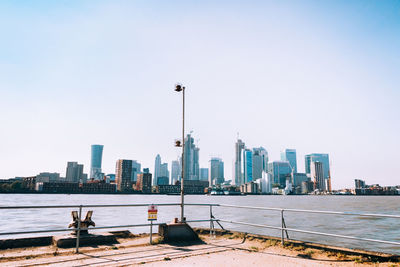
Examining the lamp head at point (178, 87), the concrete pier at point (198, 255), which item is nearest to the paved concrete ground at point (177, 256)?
the concrete pier at point (198, 255)

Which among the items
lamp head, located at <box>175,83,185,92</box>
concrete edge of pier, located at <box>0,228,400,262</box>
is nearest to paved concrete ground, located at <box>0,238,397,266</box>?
concrete edge of pier, located at <box>0,228,400,262</box>

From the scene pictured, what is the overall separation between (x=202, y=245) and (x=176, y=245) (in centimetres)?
101

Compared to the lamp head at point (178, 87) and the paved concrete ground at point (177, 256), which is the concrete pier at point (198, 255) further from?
the lamp head at point (178, 87)

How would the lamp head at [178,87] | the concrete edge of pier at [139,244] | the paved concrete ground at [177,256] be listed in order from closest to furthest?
the paved concrete ground at [177,256], the concrete edge of pier at [139,244], the lamp head at [178,87]

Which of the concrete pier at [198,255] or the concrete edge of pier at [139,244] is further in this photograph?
the concrete edge of pier at [139,244]

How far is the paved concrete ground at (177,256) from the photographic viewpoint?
7973mm

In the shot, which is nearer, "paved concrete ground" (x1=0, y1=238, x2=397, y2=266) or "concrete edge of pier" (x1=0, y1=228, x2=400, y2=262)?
"paved concrete ground" (x1=0, y1=238, x2=397, y2=266)

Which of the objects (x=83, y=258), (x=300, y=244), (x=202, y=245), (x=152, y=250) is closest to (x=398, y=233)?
(x=300, y=244)

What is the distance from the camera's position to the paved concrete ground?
7.97 m

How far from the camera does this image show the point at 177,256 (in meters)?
8.73

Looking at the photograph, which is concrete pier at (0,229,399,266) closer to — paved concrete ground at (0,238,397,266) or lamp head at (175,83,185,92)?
paved concrete ground at (0,238,397,266)

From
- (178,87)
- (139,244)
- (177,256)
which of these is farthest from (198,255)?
(178,87)

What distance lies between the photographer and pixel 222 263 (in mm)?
7961

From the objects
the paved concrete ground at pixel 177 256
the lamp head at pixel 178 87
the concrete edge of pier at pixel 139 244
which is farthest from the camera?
the lamp head at pixel 178 87
